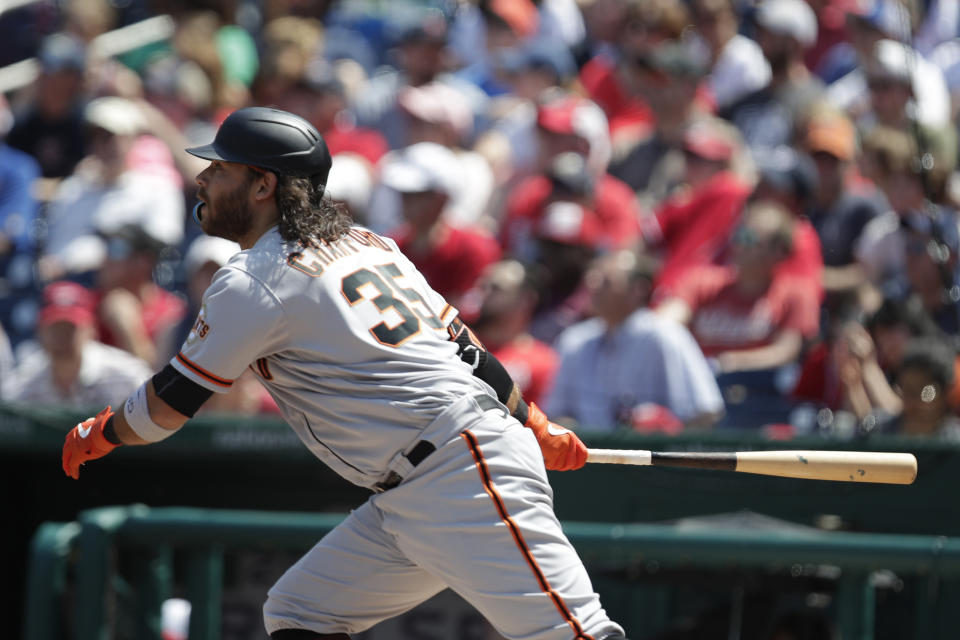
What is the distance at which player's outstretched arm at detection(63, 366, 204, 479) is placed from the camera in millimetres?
3514

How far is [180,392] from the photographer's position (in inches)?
138

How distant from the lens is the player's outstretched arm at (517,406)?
3.80 m

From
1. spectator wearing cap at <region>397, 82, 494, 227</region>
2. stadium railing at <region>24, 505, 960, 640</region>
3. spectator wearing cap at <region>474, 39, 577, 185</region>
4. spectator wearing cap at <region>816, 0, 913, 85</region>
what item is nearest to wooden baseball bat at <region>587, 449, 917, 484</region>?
stadium railing at <region>24, 505, 960, 640</region>

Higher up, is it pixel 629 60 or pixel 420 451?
pixel 420 451

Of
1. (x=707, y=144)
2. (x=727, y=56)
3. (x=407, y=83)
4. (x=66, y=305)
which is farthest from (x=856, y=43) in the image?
(x=66, y=305)

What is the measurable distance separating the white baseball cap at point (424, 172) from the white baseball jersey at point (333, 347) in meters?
3.60

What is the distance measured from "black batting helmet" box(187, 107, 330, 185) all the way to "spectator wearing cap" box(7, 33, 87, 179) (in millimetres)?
5718

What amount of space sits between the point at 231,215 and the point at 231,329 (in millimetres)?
357

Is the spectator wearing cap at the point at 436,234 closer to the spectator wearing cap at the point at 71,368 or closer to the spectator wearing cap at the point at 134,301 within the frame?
the spectator wearing cap at the point at 134,301

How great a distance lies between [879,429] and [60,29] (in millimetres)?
7571

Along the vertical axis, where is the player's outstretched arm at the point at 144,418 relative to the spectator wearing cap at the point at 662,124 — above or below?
above

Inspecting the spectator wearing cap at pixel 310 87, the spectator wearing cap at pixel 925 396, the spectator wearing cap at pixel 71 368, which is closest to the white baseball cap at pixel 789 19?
the spectator wearing cap at pixel 310 87

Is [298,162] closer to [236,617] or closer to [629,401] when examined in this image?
[236,617]

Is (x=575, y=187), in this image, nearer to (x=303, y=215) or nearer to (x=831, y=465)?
(x=831, y=465)
